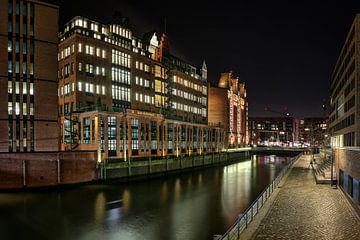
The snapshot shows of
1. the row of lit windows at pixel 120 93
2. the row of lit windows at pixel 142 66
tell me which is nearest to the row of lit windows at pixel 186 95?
the row of lit windows at pixel 142 66

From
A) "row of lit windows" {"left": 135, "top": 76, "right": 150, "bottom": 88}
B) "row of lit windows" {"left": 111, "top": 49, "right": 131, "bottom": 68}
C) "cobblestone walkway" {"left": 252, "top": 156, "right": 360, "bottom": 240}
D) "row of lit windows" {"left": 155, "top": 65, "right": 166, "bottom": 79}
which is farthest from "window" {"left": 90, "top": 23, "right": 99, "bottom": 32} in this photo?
"cobblestone walkway" {"left": 252, "top": 156, "right": 360, "bottom": 240}

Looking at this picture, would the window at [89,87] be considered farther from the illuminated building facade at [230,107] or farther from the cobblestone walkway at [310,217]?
the illuminated building facade at [230,107]

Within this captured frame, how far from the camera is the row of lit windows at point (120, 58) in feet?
240

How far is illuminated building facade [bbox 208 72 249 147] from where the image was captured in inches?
4988

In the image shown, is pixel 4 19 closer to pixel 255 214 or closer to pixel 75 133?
pixel 75 133

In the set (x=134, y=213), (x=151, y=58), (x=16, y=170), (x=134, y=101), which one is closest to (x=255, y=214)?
(x=134, y=213)

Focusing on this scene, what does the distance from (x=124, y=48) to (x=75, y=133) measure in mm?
24568

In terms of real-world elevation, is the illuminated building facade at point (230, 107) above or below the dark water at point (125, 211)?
above

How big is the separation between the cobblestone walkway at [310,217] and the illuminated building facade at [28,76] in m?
41.2

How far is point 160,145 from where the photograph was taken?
73.7m

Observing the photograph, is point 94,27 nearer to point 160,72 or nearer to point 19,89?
point 19,89

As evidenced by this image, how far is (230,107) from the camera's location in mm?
132625

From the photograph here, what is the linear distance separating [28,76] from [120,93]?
22524 mm

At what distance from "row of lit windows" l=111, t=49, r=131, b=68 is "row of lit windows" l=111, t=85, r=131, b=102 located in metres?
5.44
